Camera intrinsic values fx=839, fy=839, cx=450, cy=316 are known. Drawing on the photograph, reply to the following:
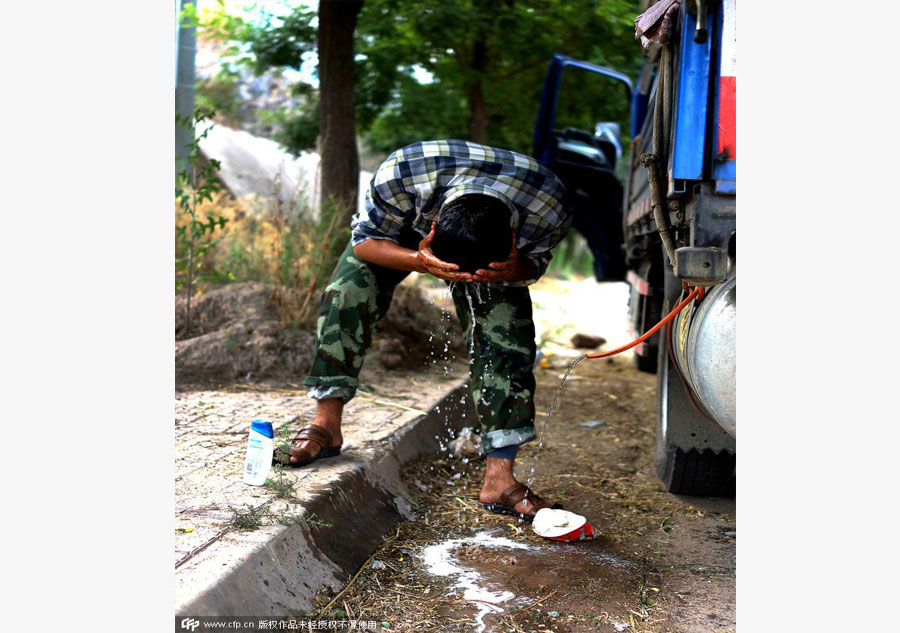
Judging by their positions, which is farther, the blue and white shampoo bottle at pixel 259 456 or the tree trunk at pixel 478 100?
the tree trunk at pixel 478 100

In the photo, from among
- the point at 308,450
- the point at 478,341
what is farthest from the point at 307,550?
the point at 478,341

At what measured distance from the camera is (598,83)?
9.05 meters

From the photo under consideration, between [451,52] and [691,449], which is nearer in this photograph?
[691,449]

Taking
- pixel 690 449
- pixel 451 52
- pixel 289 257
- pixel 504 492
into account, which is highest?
pixel 451 52

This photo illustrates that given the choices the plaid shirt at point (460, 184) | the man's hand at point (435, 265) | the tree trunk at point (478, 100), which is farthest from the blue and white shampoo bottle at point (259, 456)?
the tree trunk at point (478, 100)

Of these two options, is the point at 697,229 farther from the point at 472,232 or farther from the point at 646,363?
the point at 646,363

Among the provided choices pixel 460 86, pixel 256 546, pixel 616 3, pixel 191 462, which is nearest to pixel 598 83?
pixel 460 86

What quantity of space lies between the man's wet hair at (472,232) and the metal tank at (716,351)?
0.76 meters

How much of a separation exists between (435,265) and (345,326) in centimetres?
71

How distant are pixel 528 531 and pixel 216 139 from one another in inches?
527

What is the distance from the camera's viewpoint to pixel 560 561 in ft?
10.1

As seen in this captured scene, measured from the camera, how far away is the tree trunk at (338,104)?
21.2 ft

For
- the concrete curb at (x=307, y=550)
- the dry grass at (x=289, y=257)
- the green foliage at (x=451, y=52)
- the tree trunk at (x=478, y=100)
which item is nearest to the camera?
the concrete curb at (x=307, y=550)

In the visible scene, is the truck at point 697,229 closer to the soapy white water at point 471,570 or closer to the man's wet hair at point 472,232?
the man's wet hair at point 472,232
